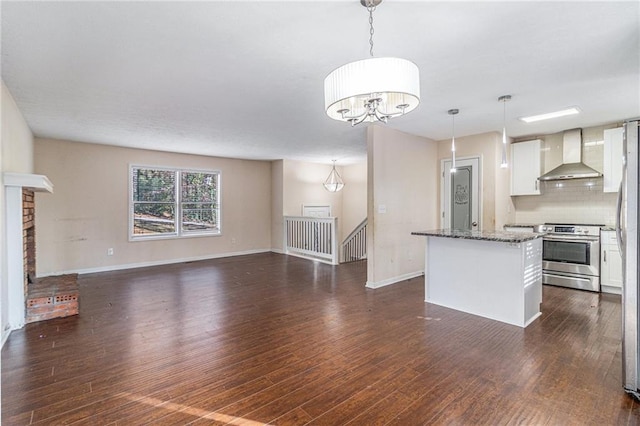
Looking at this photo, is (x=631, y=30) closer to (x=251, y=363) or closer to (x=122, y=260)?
(x=251, y=363)

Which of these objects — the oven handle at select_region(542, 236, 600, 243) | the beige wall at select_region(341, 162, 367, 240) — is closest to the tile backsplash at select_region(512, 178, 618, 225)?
the oven handle at select_region(542, 236, 600, 243)

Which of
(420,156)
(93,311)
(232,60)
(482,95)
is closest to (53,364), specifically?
(93,311)

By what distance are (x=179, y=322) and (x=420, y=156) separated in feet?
15.6

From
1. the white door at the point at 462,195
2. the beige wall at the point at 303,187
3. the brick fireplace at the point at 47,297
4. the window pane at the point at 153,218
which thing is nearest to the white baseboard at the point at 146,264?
the window pane at the point at 153,218

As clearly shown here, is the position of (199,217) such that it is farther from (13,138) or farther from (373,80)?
(373,80)

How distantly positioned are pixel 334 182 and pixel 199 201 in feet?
12.7

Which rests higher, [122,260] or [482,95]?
[482,95]

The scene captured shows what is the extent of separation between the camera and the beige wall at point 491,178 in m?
5.35

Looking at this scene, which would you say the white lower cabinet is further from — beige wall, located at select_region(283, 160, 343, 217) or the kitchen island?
beige wall, located at select_region(283, 160, 343, 217)

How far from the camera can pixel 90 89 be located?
333cm

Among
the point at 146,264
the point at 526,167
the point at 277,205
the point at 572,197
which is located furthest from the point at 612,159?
the point at 146,264

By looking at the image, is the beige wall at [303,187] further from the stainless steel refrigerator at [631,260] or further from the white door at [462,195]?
the stainless steel refrigerator at [631,260]

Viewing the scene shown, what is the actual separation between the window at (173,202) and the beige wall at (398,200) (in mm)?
4552

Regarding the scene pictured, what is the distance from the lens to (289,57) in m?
2.64
